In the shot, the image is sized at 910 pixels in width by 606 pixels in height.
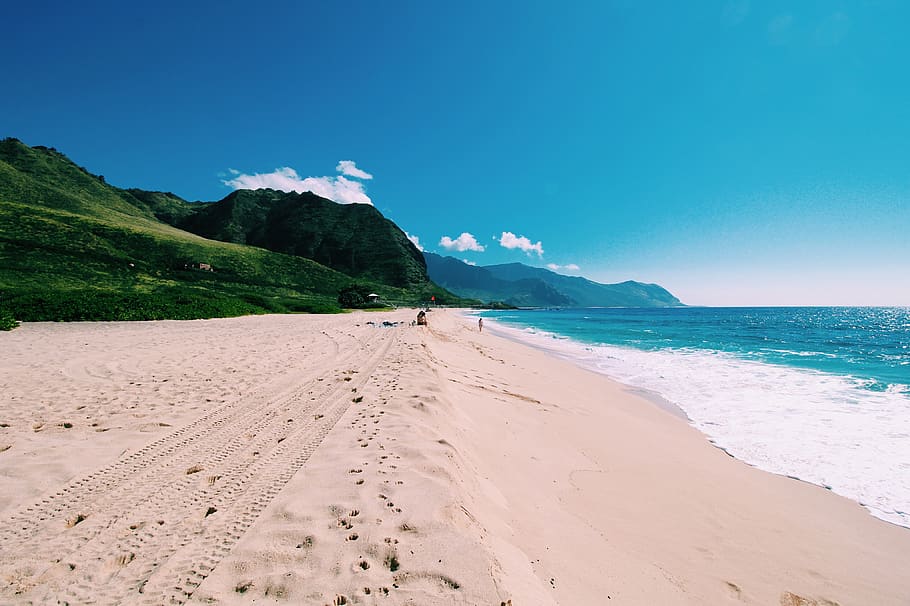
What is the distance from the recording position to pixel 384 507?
3754 mm

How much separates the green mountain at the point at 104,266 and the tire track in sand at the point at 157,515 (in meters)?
21.6

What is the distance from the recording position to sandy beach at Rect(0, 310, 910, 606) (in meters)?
2.84

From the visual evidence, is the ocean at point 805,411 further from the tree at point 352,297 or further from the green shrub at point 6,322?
the tree at point 352,297

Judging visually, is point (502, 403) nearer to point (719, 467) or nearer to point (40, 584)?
point (719, 467)

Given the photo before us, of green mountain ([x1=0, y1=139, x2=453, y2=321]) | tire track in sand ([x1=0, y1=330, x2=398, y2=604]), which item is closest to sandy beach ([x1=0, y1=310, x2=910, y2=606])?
tire track in sand ([x1=0, y1=330, x2=398, y2=604])

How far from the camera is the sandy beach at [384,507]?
284 centimetres

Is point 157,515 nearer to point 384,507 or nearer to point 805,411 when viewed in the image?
point 384,507

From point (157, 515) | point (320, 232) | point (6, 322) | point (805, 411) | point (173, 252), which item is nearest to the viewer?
point (157, 515)

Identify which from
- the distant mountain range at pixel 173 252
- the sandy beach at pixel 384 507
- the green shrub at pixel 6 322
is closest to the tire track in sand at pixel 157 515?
the sandy beach at pixel 384 507

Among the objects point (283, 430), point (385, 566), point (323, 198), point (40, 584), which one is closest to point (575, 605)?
point (385, 566)

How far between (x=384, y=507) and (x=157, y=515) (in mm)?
2457

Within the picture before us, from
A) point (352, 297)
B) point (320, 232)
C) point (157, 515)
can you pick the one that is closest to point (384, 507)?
point (157, 515)

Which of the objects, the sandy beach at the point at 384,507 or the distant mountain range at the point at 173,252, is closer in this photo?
the sandy beach at the point at 384,507

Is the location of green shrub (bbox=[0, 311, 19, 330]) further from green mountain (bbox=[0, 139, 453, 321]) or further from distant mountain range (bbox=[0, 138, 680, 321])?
distant mountain range (bbox=[0, 138, 680, 321])
